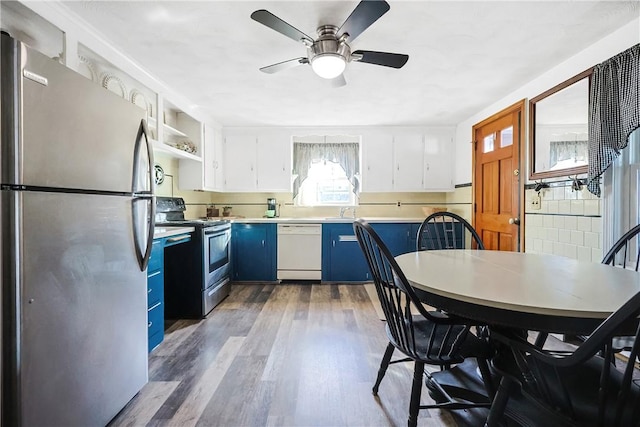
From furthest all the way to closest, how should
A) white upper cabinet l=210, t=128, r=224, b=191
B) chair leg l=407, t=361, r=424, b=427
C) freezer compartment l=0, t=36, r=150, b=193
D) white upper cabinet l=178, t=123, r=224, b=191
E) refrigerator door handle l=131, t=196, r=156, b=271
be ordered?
white upper cabinet l=210, t=128, r=224, b=191
white upper cabinet l=178, t=123, r=224, b=191
refrigerator door handle l=131, t=196, r=156, b=271
chair leg l=407, t=361, r=424, b=427
freezer compartment l=0, t=36, r=150, b=193

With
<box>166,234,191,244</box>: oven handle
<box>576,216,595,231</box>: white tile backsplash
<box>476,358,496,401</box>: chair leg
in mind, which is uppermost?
<box>576,216,595,231</box>: white tile backsplash

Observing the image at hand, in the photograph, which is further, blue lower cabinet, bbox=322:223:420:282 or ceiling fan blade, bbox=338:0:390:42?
blue lower cabinet, bbox=322:223:420:282

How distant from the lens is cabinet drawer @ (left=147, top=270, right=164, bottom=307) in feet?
7.17

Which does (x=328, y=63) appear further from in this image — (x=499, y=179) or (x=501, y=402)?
(x=499, y=179)

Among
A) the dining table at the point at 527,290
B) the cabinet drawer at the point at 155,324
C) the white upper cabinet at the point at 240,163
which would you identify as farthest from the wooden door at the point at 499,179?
the cabinet drawer at the point at 155,324

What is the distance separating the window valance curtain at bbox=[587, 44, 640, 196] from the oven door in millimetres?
3161

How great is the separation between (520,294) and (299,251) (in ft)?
10.7

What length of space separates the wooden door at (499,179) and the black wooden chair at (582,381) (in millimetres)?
2252

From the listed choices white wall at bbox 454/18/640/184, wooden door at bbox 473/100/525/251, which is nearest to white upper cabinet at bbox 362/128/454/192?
white wall at bbox 454/18/640/184

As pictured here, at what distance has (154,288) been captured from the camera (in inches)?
88.8

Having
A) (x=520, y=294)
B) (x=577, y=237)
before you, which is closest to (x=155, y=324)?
(x=520, y=294)

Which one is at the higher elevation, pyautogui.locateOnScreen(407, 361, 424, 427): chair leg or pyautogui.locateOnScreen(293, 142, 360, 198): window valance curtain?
pyautogui.locateOnScreen(293, 142, 360, 198): window valance curtain

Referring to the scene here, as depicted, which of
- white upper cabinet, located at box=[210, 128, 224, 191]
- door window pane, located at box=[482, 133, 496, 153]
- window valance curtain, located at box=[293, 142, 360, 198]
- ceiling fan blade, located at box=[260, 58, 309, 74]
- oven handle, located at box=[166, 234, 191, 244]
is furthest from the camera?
window valance curtain, located at box=[293, 142, 360, 198]

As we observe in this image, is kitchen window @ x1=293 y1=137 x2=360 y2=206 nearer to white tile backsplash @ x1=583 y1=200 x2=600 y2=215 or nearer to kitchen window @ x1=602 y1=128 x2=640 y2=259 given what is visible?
white tile backsplash @ x1=583 y1=200 x2=600 y2=215
